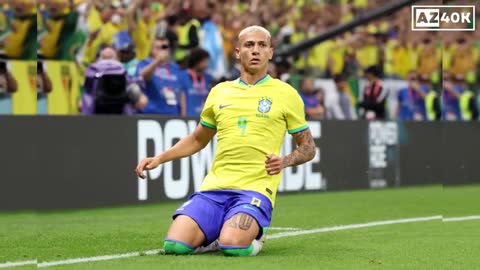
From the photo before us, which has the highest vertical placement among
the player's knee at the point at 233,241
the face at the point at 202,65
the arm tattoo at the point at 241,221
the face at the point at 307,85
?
the face at the point at 202,65

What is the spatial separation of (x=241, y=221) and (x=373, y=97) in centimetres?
1187

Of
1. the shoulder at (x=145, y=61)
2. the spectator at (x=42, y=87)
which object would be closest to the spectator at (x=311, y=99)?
the shoulder at (x=145, y=61)

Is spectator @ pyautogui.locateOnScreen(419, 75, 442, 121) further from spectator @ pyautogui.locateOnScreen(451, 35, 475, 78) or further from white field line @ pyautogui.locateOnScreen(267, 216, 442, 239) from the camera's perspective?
white field line @ pyautogui.locateOnScreen(267, 216, 442, 239)

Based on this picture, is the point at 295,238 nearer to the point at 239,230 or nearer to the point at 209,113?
the point at 209,113

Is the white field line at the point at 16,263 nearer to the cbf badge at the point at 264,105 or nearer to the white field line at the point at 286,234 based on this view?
the white field line at the point at 286,234

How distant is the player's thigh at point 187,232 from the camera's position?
846 centimetres

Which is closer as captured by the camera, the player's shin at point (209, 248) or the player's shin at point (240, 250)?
the player's shin at point (240, 250)

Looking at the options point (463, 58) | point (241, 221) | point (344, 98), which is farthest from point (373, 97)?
point (241, 221)

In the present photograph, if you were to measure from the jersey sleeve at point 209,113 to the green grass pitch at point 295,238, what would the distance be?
1099mm

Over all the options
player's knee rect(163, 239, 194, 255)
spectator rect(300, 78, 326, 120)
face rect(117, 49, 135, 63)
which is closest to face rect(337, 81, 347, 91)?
spectator rect(300, 78, 326, 120)

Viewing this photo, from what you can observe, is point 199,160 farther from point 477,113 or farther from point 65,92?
point 477,113

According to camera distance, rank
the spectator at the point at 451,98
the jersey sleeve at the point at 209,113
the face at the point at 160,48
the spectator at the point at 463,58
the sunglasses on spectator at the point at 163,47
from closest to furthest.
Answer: the jersey sleeve at the point at 209,113 → the face at the point at 160,48 → the sunglasses on spectator at the point at 163,47 → the spectator at the point at 451,98 → the spectator at the point at 463,58

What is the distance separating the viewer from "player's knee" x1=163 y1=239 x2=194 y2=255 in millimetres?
8445

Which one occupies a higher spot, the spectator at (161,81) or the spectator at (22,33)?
the spectator at (22,33)
